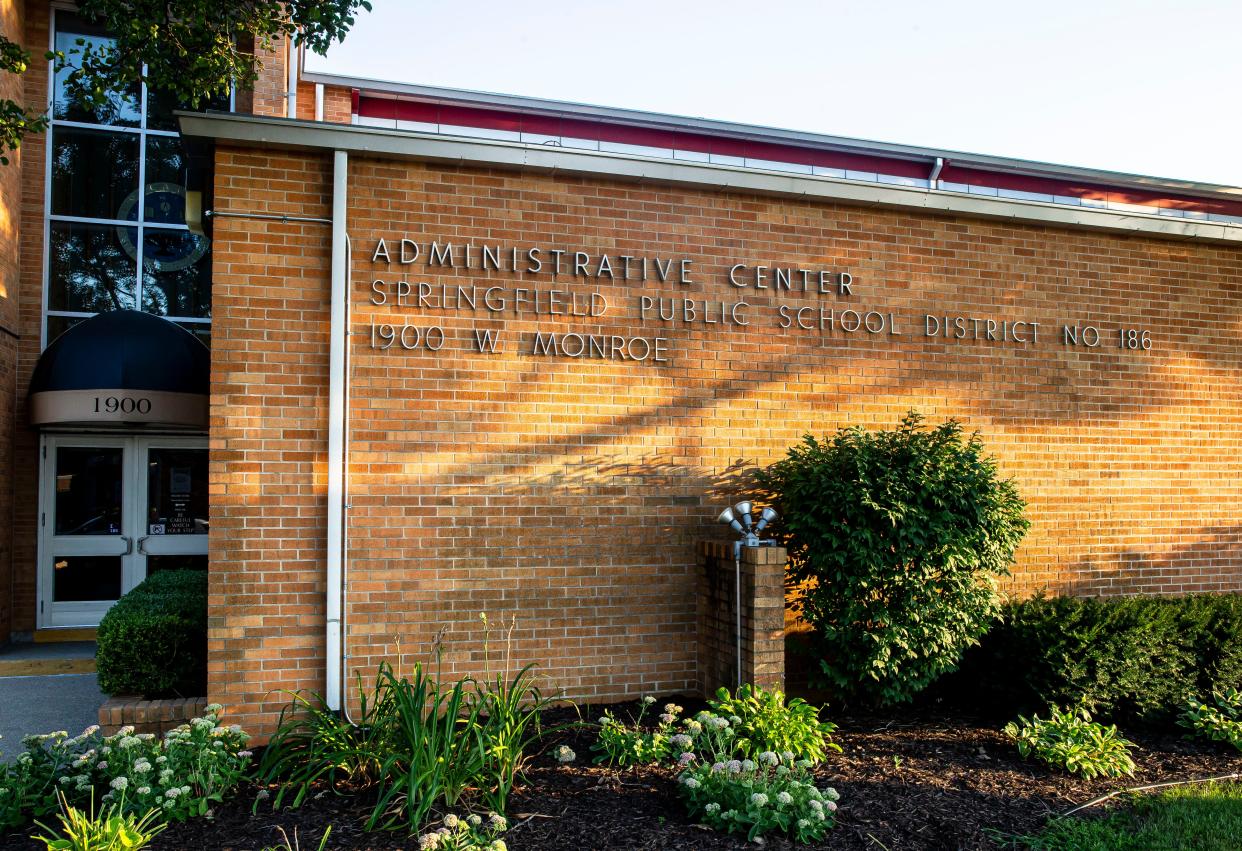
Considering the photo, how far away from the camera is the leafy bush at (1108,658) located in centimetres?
661

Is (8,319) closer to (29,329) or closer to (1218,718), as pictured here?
(29,329)

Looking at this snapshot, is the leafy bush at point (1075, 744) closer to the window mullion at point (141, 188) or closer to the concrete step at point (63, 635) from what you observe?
the concrete step at point (63, 635)

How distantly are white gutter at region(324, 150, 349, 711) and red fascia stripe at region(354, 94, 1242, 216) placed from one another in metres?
8.21

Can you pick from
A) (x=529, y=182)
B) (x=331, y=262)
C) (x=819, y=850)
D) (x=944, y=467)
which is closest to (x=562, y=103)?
(x=529, y=182)

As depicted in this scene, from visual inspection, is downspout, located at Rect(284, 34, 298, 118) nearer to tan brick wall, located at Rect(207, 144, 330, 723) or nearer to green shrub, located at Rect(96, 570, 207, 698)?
tan brick wall, located at Rect(207, 144, 330, 723)

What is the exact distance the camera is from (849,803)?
5223 mm

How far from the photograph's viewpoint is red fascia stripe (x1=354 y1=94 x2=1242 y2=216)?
1405 cm

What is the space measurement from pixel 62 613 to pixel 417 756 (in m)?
9.02

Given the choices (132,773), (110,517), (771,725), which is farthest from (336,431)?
(110,517)

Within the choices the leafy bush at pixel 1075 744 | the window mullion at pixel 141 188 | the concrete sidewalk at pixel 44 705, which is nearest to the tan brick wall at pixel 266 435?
the concrete sidewalk at pixel 44 705

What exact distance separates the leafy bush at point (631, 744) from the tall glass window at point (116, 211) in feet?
30.0

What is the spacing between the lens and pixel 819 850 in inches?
183

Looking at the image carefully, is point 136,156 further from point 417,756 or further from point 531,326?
point 417,756

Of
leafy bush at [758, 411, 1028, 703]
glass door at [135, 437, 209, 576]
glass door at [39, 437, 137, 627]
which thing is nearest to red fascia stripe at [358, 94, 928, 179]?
glass door at [135, 437, 209, 576]
